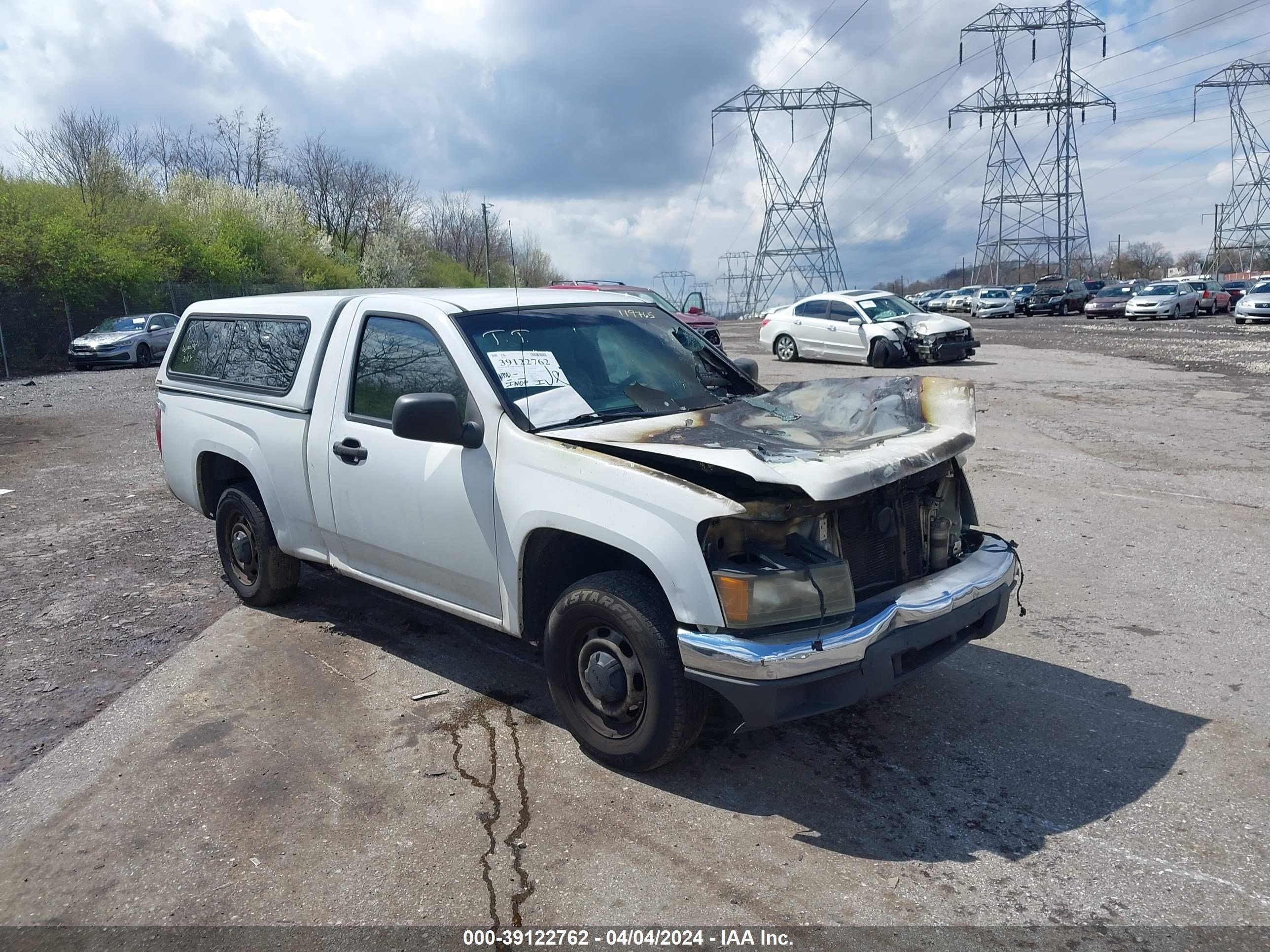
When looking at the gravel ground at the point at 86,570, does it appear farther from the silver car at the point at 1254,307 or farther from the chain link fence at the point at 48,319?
the silver car at the point at 1254,307

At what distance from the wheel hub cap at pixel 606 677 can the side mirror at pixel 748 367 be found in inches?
91.1

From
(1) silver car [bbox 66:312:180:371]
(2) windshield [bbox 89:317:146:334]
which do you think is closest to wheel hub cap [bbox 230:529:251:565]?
(1) silver car [bbox 66:312:180:371]

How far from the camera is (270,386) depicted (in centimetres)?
533

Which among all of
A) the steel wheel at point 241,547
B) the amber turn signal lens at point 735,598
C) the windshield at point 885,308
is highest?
the windshield at point 885,308

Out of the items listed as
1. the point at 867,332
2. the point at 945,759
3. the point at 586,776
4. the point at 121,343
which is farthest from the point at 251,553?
the point at 121,343

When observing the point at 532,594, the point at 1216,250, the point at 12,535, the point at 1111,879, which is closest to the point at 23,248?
the point at 12,535

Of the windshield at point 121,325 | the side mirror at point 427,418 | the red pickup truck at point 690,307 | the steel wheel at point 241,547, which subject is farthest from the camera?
the windshield at point 121,325

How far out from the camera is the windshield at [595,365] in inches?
166

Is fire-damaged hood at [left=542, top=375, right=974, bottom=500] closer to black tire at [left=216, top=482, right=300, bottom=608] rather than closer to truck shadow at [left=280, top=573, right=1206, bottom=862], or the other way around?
truck shadow at [left=280, top=573, right=1206, bottom=862]

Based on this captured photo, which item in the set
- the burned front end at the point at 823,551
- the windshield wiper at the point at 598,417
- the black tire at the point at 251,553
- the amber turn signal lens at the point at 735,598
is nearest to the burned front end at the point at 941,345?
the black tire at the point at 251,553

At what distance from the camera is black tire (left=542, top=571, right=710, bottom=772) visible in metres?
3.45

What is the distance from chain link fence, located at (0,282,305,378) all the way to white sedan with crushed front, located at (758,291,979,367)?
54.6ft

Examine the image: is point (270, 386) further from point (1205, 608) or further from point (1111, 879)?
point (1205, 608)

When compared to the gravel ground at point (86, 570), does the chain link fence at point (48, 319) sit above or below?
above
